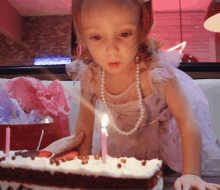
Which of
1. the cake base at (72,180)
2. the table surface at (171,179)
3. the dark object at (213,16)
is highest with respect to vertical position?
the dark object at (213,16)

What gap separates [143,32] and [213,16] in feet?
7.30

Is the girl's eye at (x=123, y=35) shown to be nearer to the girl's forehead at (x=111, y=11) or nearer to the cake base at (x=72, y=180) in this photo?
the girl's forehead at (x=111, y=11)

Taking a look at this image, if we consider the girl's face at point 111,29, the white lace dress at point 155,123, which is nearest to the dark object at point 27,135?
the white lace dress at point 155,123

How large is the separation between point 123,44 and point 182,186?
1.49ft

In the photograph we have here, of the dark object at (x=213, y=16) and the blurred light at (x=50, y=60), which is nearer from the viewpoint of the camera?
the dark object at (x=213, y=16)

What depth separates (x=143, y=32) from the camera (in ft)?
2.80

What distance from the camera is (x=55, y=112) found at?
1.17 meters

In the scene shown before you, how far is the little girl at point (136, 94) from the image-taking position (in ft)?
2.52

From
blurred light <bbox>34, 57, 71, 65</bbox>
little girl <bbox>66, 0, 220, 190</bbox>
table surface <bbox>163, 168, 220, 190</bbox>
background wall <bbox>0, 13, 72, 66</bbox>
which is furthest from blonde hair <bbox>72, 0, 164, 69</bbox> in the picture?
background wall <bbox>0, 13, 72, 66</bbox>

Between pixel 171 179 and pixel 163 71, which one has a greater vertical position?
pixel 163 71

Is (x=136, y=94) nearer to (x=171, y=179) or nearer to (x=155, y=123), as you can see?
(x=155, y=123)

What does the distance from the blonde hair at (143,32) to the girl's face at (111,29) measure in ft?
0.11

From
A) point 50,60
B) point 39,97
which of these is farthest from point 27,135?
point 50,60

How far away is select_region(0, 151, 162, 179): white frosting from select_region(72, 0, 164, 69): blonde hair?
448mm
